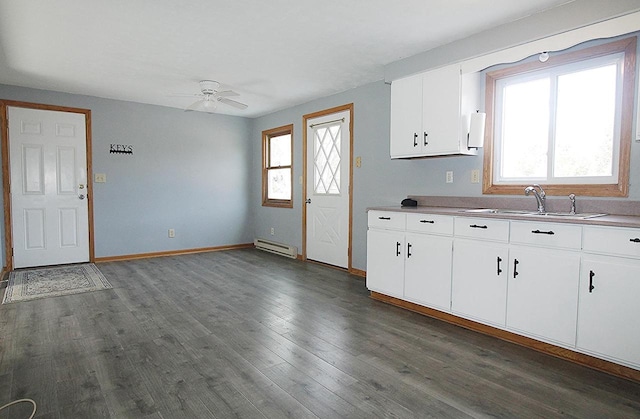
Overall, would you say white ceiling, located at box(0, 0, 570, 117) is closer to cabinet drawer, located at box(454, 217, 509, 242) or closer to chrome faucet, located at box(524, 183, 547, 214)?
chrome faucet, located at box(524, 183, 547, 214)

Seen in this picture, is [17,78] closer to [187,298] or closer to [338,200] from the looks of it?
[187,298]

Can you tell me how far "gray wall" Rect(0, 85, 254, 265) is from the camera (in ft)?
17.7

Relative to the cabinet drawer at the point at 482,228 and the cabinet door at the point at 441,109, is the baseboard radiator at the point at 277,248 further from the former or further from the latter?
the cabinet drawer at the point at 482,228

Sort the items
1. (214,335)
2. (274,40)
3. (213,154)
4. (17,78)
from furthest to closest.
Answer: (213,154) → (17,78) → (274,40) → (214,335)

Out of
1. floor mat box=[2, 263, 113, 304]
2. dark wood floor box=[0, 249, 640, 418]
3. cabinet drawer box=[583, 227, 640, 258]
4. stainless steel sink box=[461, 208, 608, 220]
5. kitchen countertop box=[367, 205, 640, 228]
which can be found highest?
stainless steel sink box=[461, 208, 608, 220]

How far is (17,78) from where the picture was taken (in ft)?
14.5

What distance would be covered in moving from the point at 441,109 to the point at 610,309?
6.54 feet

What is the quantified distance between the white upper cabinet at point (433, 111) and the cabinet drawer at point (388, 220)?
Answer: 0.63 metres

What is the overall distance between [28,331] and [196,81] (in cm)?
310

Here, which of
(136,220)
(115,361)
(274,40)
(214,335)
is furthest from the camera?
(136,220)

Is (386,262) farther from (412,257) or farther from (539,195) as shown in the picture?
(539,195)

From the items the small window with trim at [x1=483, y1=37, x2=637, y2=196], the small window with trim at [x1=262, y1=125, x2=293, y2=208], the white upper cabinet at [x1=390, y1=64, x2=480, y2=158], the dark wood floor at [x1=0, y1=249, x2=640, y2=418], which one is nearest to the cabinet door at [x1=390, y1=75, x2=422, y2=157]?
the white upper cabinet at [x1=390, y1=64, x2=480, y2=158]

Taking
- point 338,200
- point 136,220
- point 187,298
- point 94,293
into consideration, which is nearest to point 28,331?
point 94,293

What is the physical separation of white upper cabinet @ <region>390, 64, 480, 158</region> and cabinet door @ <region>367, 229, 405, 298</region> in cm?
84
